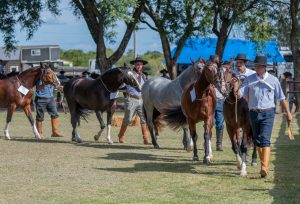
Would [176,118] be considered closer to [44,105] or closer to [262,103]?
[262,103]

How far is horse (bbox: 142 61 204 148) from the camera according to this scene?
45.8ft

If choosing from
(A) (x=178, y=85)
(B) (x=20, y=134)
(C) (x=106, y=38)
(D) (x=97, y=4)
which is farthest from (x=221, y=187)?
(C) (x=106, y=38)

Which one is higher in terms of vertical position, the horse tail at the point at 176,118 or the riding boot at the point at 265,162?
the horse tail at the point at 176,118

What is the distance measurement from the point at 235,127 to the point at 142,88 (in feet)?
17.7

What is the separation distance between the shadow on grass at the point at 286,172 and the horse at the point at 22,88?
6.40 meters

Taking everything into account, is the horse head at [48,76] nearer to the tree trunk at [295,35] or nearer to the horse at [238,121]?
the horse at [238,121]

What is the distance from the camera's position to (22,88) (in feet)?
57.2

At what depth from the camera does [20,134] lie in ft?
63.5

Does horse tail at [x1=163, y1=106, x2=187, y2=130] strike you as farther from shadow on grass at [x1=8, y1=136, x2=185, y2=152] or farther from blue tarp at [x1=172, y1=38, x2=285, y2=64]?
blue tarp at [x1=172, y1=38, x2=285, y2=64]

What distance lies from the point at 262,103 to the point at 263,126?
37 centimetres

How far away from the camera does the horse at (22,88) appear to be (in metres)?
17.5

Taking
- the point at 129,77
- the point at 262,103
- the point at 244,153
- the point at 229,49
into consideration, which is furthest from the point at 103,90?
the point at 229,49

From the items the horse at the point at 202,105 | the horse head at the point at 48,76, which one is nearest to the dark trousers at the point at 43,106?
the horse head at the point at 48,76

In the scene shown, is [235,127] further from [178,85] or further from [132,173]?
[178,85]
